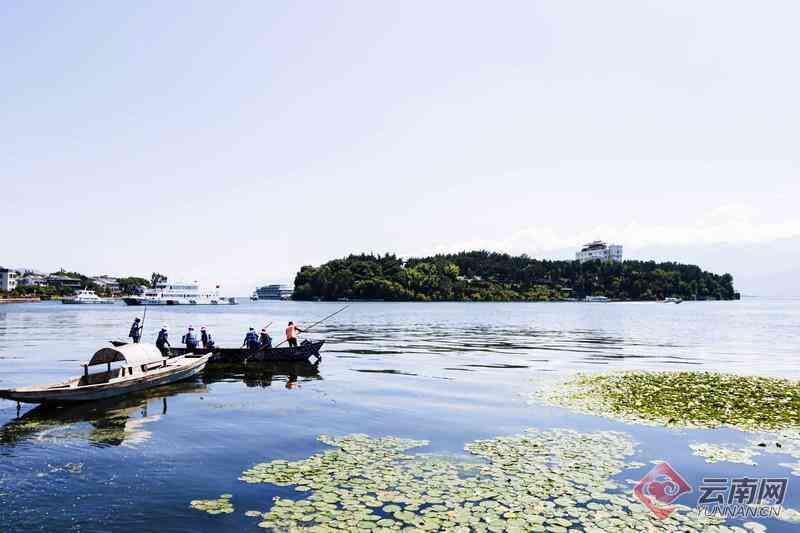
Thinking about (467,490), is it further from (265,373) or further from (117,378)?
(265,373)

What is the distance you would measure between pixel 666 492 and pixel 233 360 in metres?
32.0

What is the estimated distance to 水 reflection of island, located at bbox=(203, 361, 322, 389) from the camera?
3488cm

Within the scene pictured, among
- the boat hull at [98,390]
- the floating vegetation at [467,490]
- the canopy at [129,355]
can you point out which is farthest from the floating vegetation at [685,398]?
the canopy at [129,355]

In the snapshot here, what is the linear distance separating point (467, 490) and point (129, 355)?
2184 cm

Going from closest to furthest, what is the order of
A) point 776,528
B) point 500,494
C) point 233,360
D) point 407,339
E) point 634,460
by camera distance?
point 776,528, point 500,494, point 634,460, point 233,360, point 407,339

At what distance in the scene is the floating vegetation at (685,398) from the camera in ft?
73.8

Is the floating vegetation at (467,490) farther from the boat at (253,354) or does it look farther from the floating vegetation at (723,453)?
the boat at (253,354)

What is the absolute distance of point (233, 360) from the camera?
3984 centimetres

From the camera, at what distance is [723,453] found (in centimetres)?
1781

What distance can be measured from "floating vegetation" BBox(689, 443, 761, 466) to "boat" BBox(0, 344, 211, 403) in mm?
25361

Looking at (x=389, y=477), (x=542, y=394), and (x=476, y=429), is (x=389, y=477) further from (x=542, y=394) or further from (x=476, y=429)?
(x=542, y=394)

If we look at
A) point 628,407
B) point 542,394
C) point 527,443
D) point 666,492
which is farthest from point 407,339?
point 666,492

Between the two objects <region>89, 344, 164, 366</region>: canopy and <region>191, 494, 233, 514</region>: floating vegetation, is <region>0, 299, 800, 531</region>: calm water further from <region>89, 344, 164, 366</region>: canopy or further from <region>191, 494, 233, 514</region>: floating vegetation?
<region>89, 344, 164, 366</region>: canopy

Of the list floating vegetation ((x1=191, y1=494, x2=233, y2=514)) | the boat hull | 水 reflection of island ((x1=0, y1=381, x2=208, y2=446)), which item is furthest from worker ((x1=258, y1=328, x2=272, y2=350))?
floating vegetation ((x1=191, y1=494, x2=233, y2=514))
